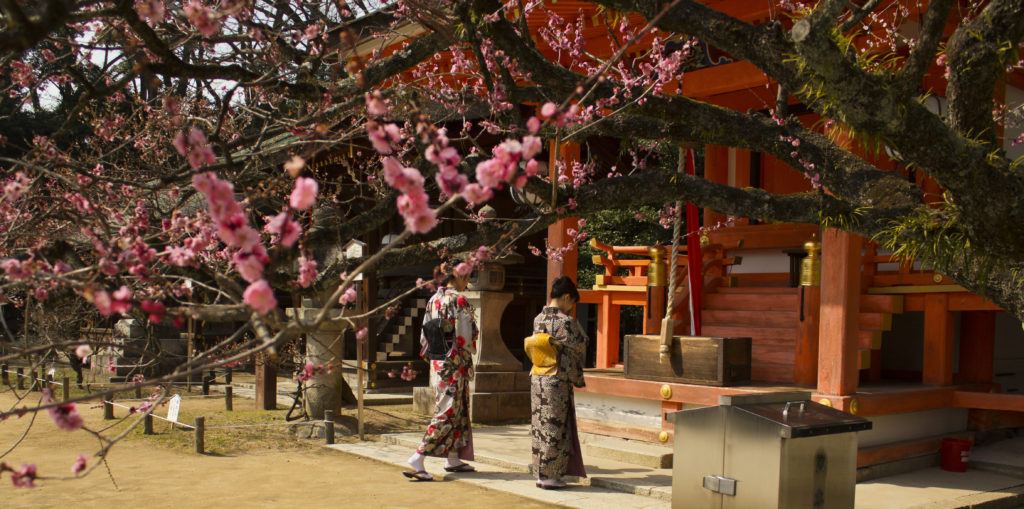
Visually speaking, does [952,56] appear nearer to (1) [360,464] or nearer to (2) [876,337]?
(2) [876,337]

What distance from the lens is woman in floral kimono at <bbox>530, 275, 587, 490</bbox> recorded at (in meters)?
6.78

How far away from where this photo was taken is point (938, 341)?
8.20m

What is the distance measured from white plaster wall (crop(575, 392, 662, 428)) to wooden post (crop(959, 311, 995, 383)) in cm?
367

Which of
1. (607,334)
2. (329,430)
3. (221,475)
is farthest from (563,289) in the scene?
(329,430)

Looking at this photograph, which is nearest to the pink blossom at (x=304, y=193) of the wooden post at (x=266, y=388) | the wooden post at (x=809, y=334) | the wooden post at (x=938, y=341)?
the wooden post at (x=809, y=334)

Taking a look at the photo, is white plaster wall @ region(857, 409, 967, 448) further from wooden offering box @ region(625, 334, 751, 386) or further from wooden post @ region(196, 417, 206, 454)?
wooden post @ region(196, 417, 206, 454)

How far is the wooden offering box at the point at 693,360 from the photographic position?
24.4 ft

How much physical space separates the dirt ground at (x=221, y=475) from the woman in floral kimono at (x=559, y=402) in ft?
1.62

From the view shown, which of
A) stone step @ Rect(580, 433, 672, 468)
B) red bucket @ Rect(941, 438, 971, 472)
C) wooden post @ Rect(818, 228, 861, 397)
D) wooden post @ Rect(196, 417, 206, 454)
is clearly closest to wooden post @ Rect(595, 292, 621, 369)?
stone step @ Rect(580, 433, 672, 468)

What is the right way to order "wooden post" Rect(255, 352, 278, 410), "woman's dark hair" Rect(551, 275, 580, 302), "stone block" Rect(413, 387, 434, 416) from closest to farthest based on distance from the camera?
"woman's dark hair" Rect(551, 275, 580, 302)
"stone block" Rect(413, 387, 434, 416)
"wooden post" Rect(255, 352, 278, 410)

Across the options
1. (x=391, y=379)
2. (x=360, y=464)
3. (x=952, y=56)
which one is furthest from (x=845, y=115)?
(x=391, y=379)

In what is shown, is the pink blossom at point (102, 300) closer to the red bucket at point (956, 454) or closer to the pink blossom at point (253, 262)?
the pink blossom at point (253, 262)

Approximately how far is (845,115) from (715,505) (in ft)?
7.94

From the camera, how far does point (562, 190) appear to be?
4.60 metres
